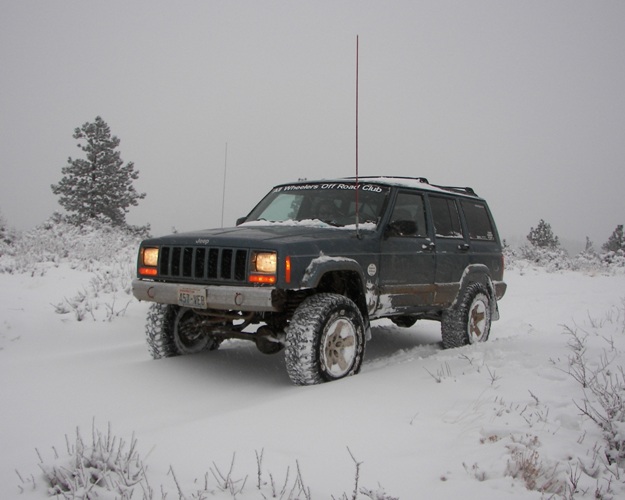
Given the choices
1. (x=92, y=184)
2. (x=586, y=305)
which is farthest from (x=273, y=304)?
(x=92, y=184)

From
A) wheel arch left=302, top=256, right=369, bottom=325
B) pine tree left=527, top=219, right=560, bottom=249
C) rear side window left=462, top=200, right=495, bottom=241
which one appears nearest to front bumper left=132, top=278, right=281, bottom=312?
wheel arch left=302, top=256, right=369, bottom=325

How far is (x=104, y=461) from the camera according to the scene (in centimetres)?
272

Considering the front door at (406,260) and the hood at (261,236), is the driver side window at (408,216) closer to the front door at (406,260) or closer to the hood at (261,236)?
Answer: the front door at (406,260)

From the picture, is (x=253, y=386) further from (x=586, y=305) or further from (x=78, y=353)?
(x=586, y=305)

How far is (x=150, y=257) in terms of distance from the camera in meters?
5.25

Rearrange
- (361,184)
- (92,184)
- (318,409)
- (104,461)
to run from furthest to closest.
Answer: (92,184)
(361,184)
(318,409)
(104,461)

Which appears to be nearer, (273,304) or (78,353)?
(273,304)

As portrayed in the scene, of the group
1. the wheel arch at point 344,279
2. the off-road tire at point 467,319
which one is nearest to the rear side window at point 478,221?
the off-road tire at point 467,319

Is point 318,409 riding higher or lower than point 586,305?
lower

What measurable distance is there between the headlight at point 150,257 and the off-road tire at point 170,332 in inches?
24.0

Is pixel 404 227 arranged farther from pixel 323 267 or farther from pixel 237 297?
pixel 237 297

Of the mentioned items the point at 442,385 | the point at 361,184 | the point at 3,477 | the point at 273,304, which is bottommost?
the point at 3,477

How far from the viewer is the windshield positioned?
569 centimetres

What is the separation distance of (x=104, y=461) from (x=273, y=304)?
1.97 m
